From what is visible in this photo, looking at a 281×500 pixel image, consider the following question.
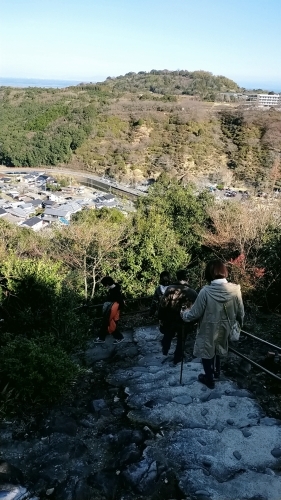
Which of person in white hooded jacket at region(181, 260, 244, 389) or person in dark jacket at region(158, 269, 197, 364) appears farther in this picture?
person in dark jacket at region(158, 269, 197, 364)

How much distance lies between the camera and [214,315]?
3373 mm

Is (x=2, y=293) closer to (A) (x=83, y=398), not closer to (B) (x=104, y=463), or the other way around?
(A) (x=83, y=398)

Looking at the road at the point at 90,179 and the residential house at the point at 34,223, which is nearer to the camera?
the residential house at the point at 34,223

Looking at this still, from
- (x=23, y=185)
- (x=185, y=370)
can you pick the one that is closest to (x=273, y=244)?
(x=185, y=370)

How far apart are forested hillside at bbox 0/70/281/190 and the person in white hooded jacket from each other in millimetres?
46849

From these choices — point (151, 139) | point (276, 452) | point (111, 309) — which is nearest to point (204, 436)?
point (276, 452)

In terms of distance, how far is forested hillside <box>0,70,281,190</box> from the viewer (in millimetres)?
58094

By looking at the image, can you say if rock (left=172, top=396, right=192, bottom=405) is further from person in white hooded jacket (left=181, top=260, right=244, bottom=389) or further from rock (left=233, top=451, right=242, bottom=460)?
rock (left=233, top=451, right=242, bottom=460)

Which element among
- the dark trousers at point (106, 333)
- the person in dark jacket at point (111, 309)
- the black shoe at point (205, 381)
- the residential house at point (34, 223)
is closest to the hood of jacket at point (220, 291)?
the black shoe at point (205, 381)

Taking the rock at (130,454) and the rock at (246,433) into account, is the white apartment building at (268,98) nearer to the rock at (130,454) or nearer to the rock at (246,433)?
the rock at (246,433)

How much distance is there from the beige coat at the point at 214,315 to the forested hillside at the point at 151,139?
4685 centimetres

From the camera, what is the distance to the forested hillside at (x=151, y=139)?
5809cm

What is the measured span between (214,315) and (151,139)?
214 ft

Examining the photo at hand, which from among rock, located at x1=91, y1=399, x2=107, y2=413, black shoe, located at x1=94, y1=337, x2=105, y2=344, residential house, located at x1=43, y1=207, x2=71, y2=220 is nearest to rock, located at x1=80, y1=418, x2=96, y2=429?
rock, located at x1=91, y1=399, x2=107, y2=413
